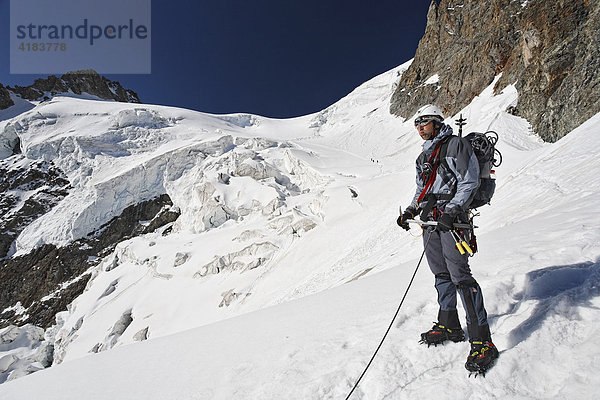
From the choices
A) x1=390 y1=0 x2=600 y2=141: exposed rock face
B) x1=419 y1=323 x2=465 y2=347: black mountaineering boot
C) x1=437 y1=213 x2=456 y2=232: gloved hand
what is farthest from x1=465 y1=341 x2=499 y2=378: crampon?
x1=390 y1=0 x2=600 y2=141: exposed rock face

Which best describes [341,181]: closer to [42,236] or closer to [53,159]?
[42,236]

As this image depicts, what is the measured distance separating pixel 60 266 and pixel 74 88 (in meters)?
52.9

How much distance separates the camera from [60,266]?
108 ft

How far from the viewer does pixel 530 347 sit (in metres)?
1.75

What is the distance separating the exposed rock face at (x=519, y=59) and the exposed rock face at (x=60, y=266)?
116ft

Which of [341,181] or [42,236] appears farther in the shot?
[42,236]

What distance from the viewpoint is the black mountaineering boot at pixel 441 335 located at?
203 cm

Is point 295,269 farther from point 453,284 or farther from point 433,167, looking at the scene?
point 433,167

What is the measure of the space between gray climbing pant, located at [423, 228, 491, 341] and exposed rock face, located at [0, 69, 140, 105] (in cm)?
7955

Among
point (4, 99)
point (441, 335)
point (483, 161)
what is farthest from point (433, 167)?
point (4, 99)

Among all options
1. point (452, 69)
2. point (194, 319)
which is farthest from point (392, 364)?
point (452, 69)

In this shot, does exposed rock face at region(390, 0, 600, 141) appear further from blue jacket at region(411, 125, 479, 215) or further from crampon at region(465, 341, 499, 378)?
crampon at region(465, 341, 499, 378)

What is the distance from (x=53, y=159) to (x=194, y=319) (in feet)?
123

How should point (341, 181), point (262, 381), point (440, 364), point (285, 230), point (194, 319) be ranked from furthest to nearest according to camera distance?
1. point (341, 181)
2. point (285, 230)
3. point (194, 319)
4. point (262, 381)
5. point (440, 364)
